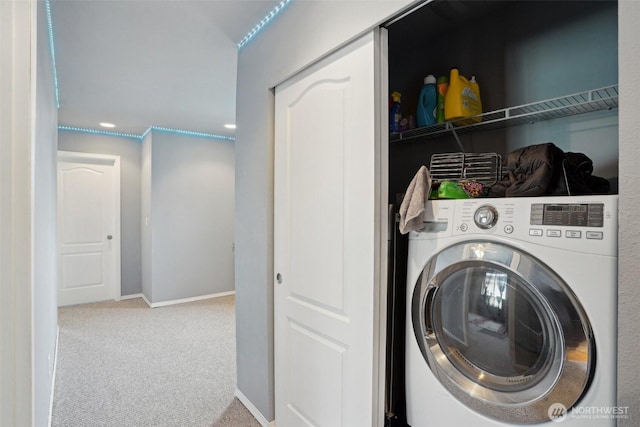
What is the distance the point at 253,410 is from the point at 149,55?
2.55m

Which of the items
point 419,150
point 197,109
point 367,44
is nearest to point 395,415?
point 419,150

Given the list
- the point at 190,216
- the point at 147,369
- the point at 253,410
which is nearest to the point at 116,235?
the point at 190,216

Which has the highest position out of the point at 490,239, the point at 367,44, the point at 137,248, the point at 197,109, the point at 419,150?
the point at 197,109

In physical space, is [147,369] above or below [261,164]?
below

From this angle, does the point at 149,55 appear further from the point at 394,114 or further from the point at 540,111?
the point at 540,111

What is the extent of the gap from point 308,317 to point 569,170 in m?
1.24

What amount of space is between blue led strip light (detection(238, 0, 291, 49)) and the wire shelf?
0.95 m

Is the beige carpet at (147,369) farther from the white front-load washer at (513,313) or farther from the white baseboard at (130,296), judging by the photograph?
the white front-load washer at (513,313)

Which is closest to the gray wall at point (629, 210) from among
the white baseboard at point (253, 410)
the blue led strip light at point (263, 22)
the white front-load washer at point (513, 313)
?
the white front-load washer at point (513, 313)

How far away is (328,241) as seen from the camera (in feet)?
5.05

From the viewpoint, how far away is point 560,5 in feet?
4.74

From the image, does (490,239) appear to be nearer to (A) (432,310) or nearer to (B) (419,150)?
(A) (432,310)

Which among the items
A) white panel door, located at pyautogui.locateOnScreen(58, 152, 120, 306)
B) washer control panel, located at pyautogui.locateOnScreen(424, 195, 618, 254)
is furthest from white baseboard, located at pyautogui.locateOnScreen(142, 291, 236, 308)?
washer control panel, located at pyautogui.locateOnScreen(424, 195, 618, 254)

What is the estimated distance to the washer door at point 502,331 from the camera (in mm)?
881
